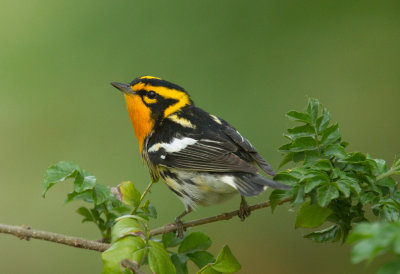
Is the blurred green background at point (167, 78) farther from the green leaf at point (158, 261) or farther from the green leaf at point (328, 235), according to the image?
the green leaf at point (158, 261)

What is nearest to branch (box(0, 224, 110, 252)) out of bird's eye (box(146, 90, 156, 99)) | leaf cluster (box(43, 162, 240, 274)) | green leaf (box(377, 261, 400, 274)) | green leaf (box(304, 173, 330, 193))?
leaf cluster (box(43, 162, 240, 274))

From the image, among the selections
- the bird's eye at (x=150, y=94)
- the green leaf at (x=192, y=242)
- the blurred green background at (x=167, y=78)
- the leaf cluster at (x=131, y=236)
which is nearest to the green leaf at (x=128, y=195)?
the leaf cluster at (x=131, y=236)

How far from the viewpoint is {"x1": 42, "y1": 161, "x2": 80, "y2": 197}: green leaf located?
209 cm

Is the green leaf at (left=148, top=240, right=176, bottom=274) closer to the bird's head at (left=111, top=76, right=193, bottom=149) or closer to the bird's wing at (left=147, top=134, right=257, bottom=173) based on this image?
the bird's wing at (left=147, top=134, right=257, bottom=173)

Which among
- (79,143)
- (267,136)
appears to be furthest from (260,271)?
(79,143)

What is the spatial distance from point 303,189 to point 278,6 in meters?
3.86

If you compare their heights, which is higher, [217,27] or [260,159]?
[217,27]

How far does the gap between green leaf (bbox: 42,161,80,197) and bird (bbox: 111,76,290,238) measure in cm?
53

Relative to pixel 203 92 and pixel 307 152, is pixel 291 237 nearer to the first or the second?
pixel 203 92

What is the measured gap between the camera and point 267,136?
4746 mm

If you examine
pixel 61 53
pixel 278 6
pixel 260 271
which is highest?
pixel 278 6

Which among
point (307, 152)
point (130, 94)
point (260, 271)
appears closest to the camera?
point (307, 152)

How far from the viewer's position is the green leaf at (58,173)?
2092mm

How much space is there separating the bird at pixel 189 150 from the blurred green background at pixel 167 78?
1286mm
